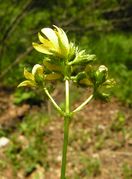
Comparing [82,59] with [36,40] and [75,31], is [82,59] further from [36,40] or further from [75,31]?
[75,31]

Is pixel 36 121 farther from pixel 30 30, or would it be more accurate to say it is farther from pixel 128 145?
pixel 30 30

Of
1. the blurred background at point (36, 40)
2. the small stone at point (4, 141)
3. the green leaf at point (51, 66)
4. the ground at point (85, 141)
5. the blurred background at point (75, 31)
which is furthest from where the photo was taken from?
the blurred background at point (75, 31)

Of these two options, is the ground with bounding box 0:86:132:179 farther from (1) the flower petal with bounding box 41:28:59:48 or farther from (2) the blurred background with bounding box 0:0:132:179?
(1) the flower petal with bounding box 41:28:59:48

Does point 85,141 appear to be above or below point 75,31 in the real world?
below

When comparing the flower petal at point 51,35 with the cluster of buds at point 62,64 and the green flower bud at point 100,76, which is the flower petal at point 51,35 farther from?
the green flower bud at point 100,76

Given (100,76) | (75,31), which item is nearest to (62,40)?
(100,76)

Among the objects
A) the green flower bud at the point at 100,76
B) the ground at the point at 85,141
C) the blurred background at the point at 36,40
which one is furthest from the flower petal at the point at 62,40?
the blurred background at the point at 36,40

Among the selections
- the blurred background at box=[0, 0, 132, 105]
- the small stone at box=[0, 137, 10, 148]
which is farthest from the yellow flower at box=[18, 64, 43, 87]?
the blurred background at box=[0, 0, 132, 105]
